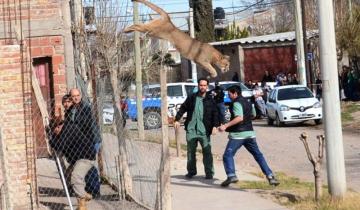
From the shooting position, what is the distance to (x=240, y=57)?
48344 millimetres

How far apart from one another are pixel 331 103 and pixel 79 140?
355cm

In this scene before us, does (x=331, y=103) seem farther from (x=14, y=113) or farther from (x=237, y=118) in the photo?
(x=14, y=113)

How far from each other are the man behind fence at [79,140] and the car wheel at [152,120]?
8875 millimetres

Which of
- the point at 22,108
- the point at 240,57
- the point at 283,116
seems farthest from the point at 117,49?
the point at 240,57

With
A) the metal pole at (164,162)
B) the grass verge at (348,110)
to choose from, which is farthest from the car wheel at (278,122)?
the metal pole at (164,162)

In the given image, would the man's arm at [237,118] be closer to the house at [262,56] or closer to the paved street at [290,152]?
the paved street at [290,152]

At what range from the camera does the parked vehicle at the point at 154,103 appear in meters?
19.1

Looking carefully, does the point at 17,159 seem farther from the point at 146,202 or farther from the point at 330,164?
the point at 330,164

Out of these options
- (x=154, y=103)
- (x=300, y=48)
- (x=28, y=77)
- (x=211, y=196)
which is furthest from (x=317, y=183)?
(x=300, y=48)

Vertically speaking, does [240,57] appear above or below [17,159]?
above

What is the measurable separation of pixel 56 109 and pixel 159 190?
4.04 meters

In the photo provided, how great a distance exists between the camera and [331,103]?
10.7m

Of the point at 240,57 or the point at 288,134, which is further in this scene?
the point at 240,57

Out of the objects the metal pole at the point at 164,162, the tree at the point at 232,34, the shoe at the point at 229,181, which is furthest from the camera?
the tree at the point at 232,34
